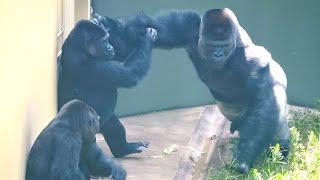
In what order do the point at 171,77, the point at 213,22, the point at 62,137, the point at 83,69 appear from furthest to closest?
the point at 171,77
the point at 213,22
the point at 83,69
the point at 62,137

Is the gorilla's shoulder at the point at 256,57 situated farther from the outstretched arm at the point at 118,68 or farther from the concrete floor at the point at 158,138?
the concrete floor at the point at 158,138

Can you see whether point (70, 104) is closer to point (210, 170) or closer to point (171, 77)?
point (210, 170)

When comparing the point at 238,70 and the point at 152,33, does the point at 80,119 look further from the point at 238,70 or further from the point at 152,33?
the point at 238,70

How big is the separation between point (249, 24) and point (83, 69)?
338 cm

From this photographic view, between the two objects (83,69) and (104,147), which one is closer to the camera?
(83,69)

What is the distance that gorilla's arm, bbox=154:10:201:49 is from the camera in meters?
5.75

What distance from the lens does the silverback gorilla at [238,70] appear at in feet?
17.8

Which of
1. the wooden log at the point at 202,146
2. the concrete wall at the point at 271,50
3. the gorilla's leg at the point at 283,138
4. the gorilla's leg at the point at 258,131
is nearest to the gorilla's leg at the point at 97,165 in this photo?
the wooden log at the point at 202,146

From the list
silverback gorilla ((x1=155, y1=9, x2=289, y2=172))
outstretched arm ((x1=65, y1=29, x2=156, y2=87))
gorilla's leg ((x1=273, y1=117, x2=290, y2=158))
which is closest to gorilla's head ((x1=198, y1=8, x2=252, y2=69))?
silverback gorilla ((x1=155, y1=9, x2=289, y2=172))

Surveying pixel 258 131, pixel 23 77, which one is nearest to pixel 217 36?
pixel 258 131

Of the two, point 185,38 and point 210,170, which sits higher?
point 185,38

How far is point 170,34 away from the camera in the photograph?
5781 mm

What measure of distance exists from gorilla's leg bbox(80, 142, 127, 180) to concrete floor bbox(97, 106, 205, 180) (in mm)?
775

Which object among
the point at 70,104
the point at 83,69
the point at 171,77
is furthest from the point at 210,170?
the point at 171,77
